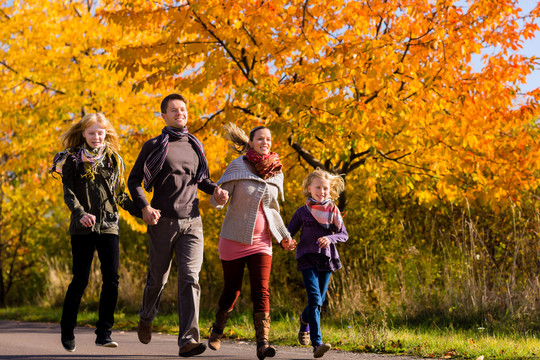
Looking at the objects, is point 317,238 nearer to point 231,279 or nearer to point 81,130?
point 231,279

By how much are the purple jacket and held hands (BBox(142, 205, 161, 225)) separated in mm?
1451

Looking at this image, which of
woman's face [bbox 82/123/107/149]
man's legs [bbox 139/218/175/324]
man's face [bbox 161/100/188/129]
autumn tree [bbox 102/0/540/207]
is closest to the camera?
man's legs [bbox 139/218/175/324]

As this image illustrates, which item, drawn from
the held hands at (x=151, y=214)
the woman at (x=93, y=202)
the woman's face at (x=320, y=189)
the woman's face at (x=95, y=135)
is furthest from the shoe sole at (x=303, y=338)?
the woman's face at (x=95, y=135)

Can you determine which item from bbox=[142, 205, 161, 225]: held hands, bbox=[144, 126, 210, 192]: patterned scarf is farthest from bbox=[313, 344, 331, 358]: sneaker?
bbox=[144, 126, 210, 192]: patterned scarf

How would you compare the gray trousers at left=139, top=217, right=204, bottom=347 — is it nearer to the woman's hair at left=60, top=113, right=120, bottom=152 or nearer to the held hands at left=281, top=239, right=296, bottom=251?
the held hands at left=281, top=239, right=296, bottom=251

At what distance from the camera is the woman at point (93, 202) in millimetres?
5586

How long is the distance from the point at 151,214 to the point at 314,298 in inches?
64.6

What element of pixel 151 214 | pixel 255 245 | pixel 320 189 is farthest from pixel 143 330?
pixel 320 189

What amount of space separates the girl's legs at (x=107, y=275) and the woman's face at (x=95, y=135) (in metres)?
0.76

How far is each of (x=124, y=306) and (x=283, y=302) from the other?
122 inches

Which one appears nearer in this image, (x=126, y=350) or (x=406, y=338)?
(x=126, y=350)

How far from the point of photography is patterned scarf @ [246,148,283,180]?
18.9ft

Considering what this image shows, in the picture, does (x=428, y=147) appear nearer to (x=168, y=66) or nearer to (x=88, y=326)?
Answer: (x=168, y=66)

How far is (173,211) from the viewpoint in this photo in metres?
5.41
